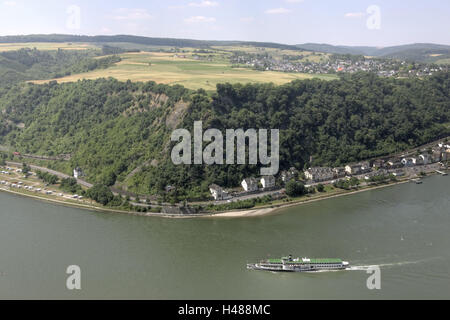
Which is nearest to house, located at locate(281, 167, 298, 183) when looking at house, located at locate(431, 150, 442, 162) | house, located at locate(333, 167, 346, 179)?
house, located at locate(333, 167, 346, 179)

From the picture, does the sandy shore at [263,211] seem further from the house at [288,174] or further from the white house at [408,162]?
the white house at [408,162]

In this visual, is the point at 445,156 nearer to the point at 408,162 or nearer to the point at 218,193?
the point at 408,162

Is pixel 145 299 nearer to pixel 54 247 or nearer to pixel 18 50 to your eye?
pixel 54 247

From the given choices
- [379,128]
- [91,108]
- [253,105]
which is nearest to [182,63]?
[91,108]

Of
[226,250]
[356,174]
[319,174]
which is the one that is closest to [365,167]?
[356,174]

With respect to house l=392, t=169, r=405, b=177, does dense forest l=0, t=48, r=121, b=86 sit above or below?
above

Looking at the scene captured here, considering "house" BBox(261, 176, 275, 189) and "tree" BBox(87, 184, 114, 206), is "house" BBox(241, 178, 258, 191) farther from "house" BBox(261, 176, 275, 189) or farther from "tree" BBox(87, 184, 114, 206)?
"tree" BBox(87, 184, 114, 206)

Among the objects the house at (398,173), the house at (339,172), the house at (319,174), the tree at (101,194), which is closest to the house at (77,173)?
the tree at (101,194)
